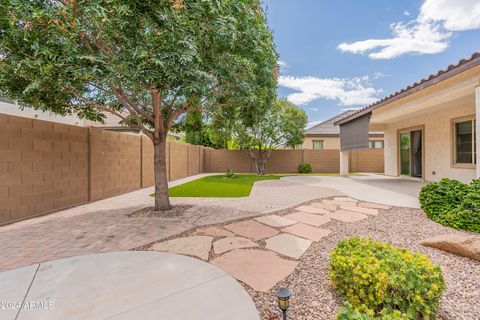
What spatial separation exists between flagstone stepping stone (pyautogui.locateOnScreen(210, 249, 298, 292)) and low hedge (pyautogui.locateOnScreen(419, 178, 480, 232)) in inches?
129

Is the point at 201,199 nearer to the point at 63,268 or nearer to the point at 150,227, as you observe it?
the point at 150,227

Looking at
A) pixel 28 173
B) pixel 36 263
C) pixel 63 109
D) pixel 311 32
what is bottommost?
pixel 36 263

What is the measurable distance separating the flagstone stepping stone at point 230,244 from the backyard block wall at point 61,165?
429cm

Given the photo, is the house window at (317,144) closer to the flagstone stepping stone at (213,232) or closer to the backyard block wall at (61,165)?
the backyard block wall at (61,165)

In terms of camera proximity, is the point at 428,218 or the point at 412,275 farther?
the point at 428,218

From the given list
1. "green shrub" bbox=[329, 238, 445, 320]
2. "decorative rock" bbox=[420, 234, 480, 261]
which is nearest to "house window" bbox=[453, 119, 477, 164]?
"decorative rock" bbox=[420, 234, 480, 261]

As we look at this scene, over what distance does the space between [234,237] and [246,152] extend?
13.6 m

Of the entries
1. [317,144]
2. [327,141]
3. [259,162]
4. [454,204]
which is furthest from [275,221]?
[327,141]

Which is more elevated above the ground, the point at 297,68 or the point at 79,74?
the point at 297,68

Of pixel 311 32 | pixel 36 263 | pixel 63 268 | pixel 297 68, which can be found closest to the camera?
pixel 63 268

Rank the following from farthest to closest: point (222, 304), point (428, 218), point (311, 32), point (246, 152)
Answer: point (246, 152) → point (311, 32) → point (428, 218) → point (222, 304)

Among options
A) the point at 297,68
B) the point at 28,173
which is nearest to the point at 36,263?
the point at 28,173

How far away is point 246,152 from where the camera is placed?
55.8 ft

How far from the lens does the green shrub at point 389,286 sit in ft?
5.38
